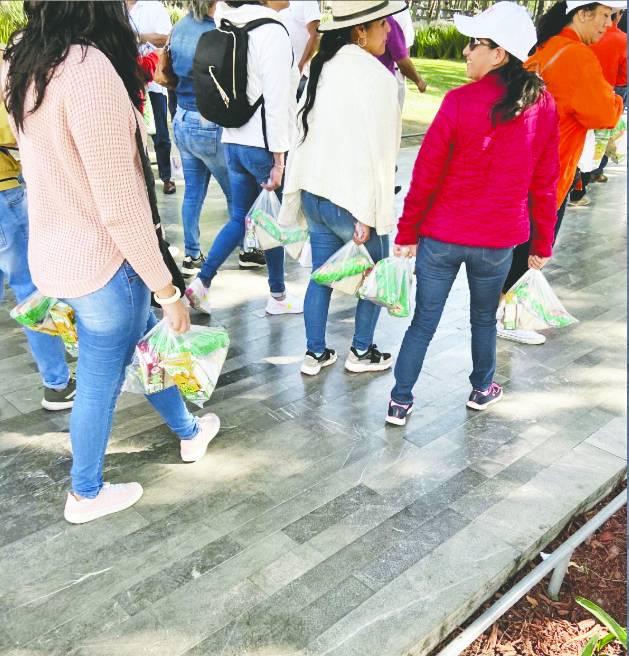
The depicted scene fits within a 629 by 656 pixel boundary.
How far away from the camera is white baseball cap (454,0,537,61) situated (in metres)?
2.52

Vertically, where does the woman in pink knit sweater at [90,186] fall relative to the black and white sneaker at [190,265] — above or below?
above

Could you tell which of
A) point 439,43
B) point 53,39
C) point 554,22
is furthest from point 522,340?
point 439,43

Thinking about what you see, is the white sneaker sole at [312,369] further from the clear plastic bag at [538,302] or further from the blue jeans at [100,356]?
the blue jeans at [100,356]

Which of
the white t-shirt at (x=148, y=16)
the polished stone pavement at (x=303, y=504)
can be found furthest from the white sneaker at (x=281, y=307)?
the white t-shirt at (x=148, y=16)

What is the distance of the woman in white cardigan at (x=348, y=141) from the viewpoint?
2.88 metres

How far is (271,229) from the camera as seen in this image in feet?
12.5

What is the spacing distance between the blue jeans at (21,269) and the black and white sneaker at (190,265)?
5.56 ft

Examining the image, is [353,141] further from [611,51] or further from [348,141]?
[611,51]

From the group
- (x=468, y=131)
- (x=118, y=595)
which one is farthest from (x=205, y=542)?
(x=468, y=131)

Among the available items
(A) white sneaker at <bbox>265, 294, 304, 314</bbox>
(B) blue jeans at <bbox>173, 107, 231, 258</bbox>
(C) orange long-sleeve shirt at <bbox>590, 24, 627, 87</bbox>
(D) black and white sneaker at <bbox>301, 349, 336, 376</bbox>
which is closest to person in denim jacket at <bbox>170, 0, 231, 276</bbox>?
(B) blue jeans at <bbox>173, 107, 231, 258</bbox>

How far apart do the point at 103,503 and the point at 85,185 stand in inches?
49.8

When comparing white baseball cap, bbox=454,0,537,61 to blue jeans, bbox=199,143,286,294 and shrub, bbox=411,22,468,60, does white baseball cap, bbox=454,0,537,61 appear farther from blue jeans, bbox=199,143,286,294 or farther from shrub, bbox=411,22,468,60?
shrub, bbox=411,22,468,60

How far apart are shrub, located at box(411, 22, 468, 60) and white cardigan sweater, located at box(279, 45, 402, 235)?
1745cm

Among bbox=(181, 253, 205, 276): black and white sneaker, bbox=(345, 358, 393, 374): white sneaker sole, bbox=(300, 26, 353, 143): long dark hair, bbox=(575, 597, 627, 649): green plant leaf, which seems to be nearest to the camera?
bbox=(575, 597, 627, 649): green plant leaf
